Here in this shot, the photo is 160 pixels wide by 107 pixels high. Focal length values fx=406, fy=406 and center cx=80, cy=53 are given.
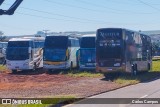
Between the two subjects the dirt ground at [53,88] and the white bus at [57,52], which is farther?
the white bus at [57,52]

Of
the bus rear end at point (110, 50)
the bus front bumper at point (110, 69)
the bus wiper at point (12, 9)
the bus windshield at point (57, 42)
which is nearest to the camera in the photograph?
the bus wiper at point (12, 9)

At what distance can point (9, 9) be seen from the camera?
56.6 ft

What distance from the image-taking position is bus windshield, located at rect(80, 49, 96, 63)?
36031mm

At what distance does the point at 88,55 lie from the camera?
36188 millimetres

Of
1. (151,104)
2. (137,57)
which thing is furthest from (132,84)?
(151,104)

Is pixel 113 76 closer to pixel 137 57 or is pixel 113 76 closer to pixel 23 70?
pixel 137 57

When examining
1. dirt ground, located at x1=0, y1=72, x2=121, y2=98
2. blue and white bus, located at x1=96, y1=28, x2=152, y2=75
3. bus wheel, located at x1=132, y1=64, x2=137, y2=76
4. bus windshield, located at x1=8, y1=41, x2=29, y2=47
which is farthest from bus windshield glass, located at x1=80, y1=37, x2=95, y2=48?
dirt ground, located at x1=0, y1=72, x2=121, y2=98

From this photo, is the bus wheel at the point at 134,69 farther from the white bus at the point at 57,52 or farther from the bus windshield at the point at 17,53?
the bus windshield at the point at 17,53

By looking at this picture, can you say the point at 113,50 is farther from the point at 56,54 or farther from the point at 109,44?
the point at 56,54

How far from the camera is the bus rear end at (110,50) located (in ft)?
92.7

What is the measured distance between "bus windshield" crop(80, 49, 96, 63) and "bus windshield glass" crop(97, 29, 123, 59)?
23.3 ft

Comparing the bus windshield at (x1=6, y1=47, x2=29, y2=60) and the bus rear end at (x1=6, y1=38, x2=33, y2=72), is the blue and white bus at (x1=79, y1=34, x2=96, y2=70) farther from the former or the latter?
the bus windshield at (x1=6, y1=47, x2=29, y2=60)

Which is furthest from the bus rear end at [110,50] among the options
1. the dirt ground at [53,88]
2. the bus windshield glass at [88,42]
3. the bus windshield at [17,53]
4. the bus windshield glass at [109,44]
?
the bus windshield at [17,53]

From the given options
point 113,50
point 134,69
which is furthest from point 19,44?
point 113,50
